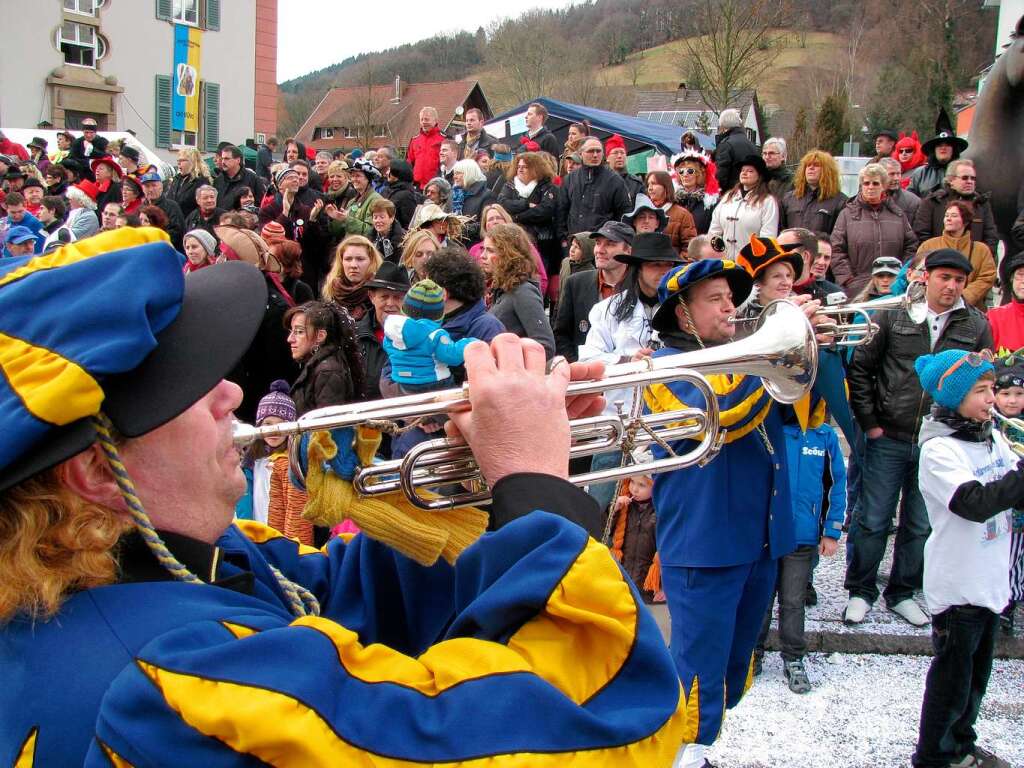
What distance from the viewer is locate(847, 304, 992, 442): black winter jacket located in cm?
511

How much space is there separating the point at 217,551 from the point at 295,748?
1.46 ft

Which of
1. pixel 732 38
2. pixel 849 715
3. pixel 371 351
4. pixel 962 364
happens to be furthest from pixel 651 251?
pixel 732 38

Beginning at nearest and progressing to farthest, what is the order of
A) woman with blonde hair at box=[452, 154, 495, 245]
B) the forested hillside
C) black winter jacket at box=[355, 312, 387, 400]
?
black winter jacket at box=[355, 312, 387, 400] < woman with blonde hair at box=[452, 154, 495, 245] < the forested hillside

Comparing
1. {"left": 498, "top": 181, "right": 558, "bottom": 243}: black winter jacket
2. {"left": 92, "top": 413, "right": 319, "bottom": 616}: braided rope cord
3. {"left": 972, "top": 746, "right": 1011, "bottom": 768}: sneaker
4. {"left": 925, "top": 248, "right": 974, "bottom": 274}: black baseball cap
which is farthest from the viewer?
{"left": 498, "top": 181, "right": 558, "bottom": 243}: black winter jacket

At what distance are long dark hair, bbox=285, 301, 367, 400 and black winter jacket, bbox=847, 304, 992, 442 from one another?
9.24 feet

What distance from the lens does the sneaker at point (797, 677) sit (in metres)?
4.32

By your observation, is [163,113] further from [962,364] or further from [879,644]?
[962,364]

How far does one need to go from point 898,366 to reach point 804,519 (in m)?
1.36

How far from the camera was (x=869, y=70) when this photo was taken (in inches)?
1724

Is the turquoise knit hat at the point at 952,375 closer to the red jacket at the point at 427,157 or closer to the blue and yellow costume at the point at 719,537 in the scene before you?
the blue and yellow costume at the point at 719,537

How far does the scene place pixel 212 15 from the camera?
3588 centimetres

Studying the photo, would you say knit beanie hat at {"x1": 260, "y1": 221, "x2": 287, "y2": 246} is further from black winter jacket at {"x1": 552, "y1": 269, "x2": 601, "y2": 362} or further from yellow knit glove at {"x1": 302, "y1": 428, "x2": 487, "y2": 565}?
yellow knit glove at {"x1": 302, "y1": 428, "x2": 487, "y2": 565}

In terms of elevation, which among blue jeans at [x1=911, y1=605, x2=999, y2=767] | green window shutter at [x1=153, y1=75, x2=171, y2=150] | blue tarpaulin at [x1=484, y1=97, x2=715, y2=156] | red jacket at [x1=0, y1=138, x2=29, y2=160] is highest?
green window shutter at [x1=153, y1=75, x2=171, y2=150]

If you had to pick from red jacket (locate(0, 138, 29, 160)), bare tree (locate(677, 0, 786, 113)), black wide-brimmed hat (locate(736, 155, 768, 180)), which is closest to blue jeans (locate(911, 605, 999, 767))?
black wide-brimmed hat (locate(736, 155, 768, 180))
